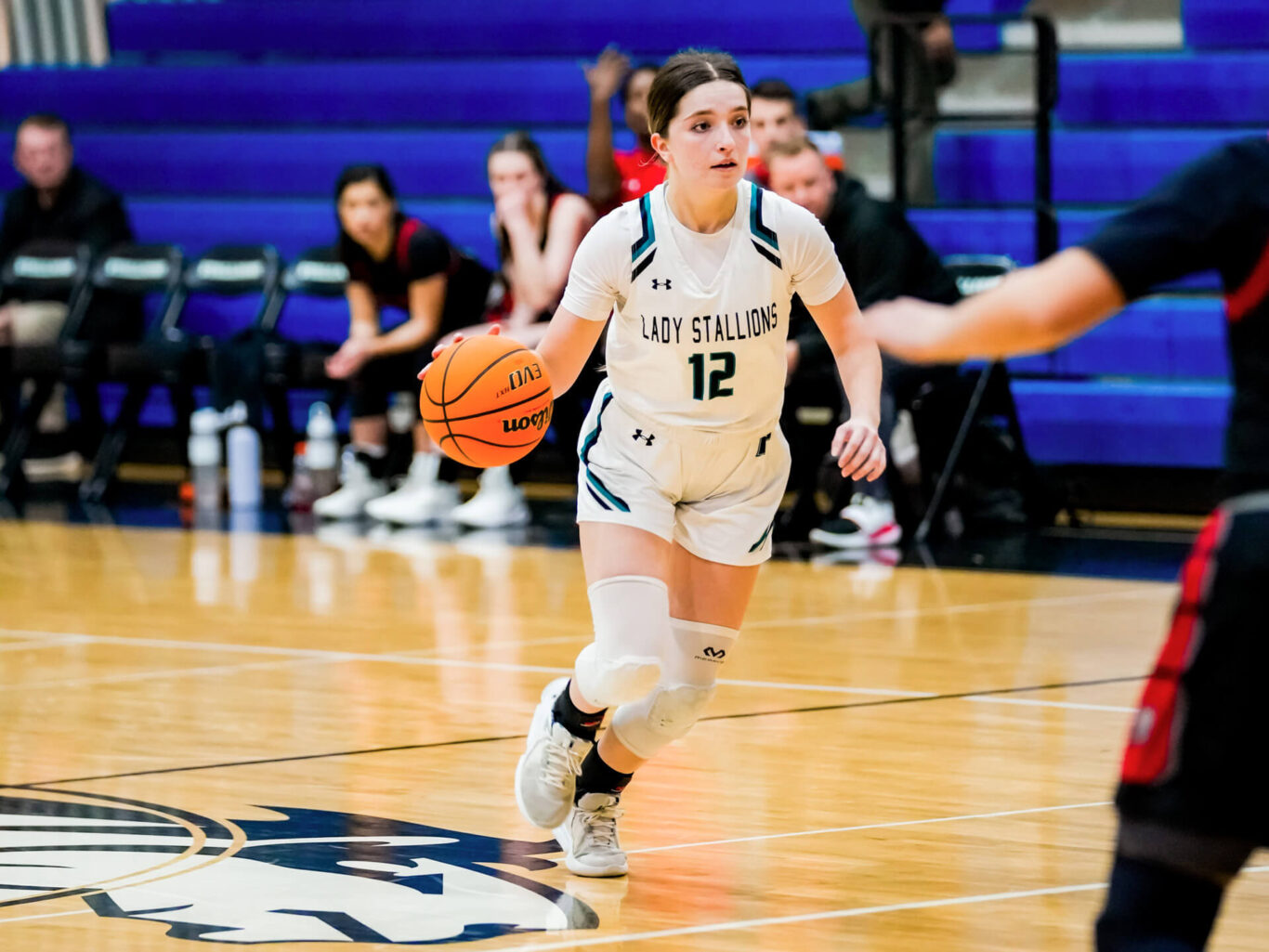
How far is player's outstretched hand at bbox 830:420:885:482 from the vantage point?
3.91 meters

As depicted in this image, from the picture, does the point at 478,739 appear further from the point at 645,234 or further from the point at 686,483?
the point at 645,234

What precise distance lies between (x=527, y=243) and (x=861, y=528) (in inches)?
78.4

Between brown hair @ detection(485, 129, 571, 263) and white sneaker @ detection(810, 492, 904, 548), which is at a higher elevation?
brown hair @ detection(485, 129, 571, 263)

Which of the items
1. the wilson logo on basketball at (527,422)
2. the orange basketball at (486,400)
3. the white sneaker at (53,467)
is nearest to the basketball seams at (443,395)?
the orange basketball at (486,400)

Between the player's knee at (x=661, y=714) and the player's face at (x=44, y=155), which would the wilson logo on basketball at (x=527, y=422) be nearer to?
the player's knee at (x=661, y=714)

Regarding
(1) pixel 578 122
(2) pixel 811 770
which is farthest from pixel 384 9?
(2) pixel 811 770

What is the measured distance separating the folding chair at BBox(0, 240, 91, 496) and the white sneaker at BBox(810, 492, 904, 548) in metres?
4.34

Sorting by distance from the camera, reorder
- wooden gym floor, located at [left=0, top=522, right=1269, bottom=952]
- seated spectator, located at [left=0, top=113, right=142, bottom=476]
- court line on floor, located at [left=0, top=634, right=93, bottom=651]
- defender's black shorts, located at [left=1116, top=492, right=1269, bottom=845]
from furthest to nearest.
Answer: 1. seated spectator, located at [left=0, top=113, right=142, bottom=476]
2. court line on floor, located at [left=0, top=634, right=93, bottom=651]
3. wooden gym floor, located at [left=0, top=522, right=1269, bottom=952]
4. defender's black shorts, located at [left=1116, top=492, right=1269, bottom=845]

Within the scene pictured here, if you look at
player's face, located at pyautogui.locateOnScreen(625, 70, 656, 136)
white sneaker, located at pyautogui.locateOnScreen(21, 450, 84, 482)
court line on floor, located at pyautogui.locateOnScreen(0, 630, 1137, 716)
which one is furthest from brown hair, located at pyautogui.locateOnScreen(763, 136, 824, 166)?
white sneaker, located at pyautogui.locateOnScreen(21, 450, 84, 482)

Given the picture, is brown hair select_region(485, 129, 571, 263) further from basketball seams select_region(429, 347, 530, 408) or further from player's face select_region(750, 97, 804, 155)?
basketball seams select_region(429, 347, 530, 408)

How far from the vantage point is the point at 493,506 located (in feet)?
31.3

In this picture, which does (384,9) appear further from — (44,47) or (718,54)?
(718,54)

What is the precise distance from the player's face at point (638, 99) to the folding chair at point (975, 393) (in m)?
1.52

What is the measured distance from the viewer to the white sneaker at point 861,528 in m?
8.74
